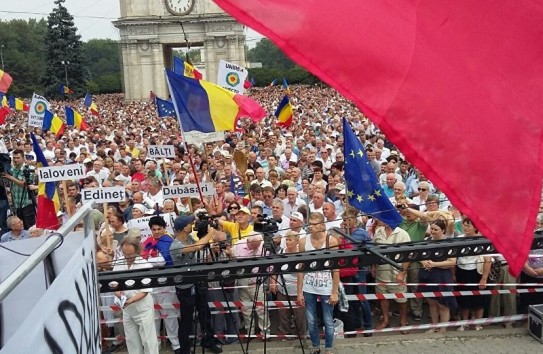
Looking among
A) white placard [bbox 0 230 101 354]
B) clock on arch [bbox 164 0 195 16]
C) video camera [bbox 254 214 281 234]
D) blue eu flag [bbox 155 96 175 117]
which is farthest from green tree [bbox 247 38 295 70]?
white placard [bbox 0 230 101 354]

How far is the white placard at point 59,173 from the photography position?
8688mm

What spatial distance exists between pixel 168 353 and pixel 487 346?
13.2 ft

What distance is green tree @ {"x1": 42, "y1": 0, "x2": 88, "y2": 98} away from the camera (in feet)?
242

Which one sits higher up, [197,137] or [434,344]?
[197,137]

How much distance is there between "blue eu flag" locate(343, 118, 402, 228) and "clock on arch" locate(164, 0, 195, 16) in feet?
185

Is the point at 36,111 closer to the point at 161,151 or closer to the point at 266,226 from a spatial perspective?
the point at 161,151

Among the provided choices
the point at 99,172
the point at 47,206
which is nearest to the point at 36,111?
the point at 99,172

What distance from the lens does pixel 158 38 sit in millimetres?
62750

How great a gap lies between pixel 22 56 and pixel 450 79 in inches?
3714

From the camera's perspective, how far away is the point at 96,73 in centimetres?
13012

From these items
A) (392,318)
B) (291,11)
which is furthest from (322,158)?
(291,11)

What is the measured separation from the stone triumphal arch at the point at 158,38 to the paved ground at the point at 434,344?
55812 mm

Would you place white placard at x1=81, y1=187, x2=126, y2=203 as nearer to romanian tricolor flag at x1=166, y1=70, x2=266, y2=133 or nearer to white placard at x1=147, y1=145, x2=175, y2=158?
romanian tricolor flag at x1=166, y1=70, x2=266, y2=133

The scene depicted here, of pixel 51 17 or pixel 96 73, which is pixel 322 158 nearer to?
pixel 51 17
